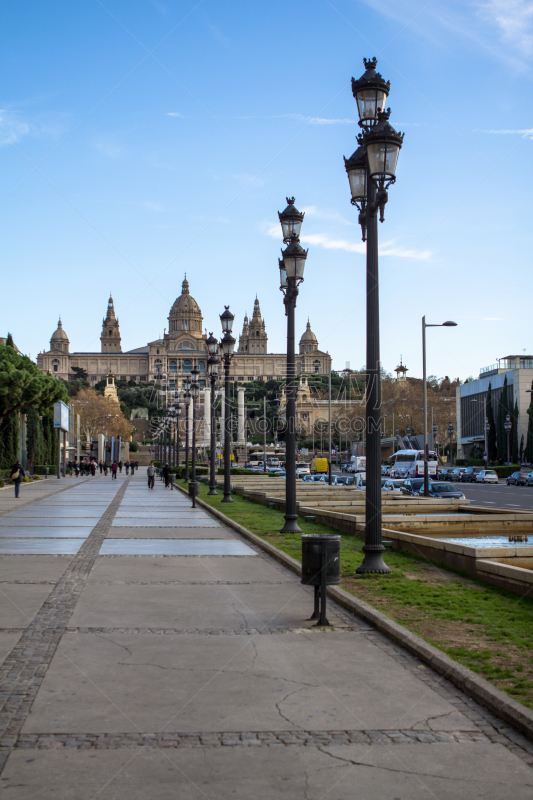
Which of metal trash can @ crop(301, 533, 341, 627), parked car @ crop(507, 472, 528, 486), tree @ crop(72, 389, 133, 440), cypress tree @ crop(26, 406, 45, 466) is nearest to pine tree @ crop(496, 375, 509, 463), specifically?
parked car @ crop(507, 472, 528, 486)

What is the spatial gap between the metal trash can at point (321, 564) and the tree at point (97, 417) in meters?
115

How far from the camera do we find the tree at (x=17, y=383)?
43.9 metres

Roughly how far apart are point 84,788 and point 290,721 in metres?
1.54

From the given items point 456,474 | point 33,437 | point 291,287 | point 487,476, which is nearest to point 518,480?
point 487,476

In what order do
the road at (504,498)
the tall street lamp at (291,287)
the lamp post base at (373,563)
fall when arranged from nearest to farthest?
the lamp post base at (373,563)
the tall street lamp at (291,287)
the road at (504,498)

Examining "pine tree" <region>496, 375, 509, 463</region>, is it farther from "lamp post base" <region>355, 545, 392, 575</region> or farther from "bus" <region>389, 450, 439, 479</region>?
"lamp post base" <region>355, 545, 392, 575</region>

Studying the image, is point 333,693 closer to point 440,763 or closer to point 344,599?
point 440,763

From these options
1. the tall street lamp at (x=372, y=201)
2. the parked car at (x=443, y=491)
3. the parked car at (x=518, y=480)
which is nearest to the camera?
the tall street lamp at (x=372, y=201)

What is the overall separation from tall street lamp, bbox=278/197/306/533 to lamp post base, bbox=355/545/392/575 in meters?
5.08

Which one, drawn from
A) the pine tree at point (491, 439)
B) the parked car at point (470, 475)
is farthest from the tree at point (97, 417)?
the parked car at point (470, 475)

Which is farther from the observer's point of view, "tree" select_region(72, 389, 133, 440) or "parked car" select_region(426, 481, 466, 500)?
"tree" select_region(72, 389, 133, 440)

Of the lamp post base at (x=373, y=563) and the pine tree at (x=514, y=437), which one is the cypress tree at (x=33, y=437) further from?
the lamp post base at (x=373, y=563)

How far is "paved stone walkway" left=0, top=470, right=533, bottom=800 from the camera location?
4.45 m

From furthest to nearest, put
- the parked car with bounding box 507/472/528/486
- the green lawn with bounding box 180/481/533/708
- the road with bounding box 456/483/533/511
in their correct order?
the parked car with bounding box 507/472/528/486 < the road with bounding box 456/483/533/511 < the green lawn with bounding box 180/481/533/708
